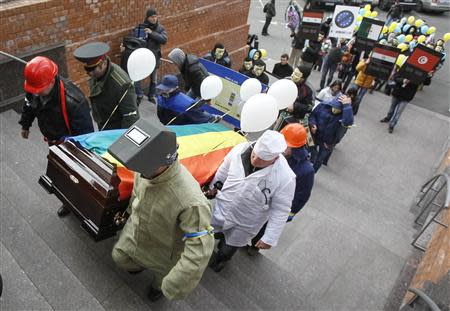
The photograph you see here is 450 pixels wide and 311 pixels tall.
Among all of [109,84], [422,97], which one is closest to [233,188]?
[109,84]

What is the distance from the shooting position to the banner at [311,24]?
9.30 metres

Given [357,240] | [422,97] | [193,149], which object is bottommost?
[422,97]

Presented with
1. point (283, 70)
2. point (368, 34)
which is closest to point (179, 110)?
point (283, 70)

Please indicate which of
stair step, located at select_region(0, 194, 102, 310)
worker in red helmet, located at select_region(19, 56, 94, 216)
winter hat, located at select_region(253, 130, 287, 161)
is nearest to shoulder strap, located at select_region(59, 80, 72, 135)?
worker in red helmet, located at select_region(19, 56, 94, 216)

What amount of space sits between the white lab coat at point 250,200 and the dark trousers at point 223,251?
0.11m

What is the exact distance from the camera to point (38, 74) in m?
3.28

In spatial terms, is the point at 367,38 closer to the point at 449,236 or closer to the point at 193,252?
the point at 449,236

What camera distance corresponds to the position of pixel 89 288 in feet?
10.00

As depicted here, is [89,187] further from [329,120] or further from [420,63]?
[420,63]

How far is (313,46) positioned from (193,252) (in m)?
8.82

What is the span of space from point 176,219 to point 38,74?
1.96 metres

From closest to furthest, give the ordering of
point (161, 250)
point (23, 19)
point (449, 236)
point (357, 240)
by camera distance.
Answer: point (161, 250) → point (449, 236) → point (23, 19) → point (357, 240)

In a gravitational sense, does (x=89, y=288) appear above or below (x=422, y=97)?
above

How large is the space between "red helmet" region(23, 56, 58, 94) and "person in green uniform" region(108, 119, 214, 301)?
147 centimetres
